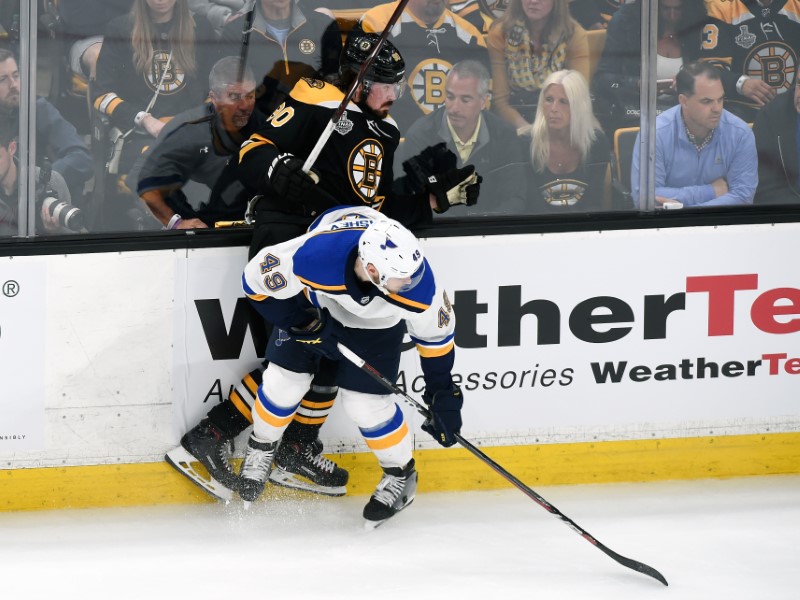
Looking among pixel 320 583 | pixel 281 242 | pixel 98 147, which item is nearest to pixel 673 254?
pixel 281 242

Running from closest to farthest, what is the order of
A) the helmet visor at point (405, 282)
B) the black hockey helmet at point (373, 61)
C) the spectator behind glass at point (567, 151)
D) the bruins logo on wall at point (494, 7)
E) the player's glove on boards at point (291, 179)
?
1. the helmet visor at point (405, 282)
2. the player's glove on boards at point (291, 179)
3. the black hockey helmet at point (373, 61)
4. the bruins logo on wall at point (494, 7)
5. the spectator behind glass at point (567, 151)

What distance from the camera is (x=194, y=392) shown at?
11.7 feet

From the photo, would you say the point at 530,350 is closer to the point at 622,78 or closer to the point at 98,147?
the point at 622,78

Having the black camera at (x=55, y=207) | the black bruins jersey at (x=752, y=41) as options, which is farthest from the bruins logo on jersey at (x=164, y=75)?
the black bruins jersey at (x=752, y=41)

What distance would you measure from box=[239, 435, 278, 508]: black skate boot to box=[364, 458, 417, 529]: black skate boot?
33 centimetres

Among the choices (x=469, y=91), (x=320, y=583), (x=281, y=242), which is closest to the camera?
(x=320, y=583)

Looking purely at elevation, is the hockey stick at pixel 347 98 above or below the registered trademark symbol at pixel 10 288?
above

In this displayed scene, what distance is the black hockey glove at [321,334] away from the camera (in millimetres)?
3266

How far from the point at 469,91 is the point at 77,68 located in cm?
118

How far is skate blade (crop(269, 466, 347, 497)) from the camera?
11.9 feet

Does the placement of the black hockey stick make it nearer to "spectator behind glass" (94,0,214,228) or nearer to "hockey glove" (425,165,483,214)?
"spectator behind glass" (94,0,214,228)

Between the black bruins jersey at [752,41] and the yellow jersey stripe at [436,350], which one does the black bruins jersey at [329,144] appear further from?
the black bruins jersey at [752,41]

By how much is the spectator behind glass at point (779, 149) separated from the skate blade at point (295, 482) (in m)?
1.69

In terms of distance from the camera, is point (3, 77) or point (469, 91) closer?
point (3, 77)
